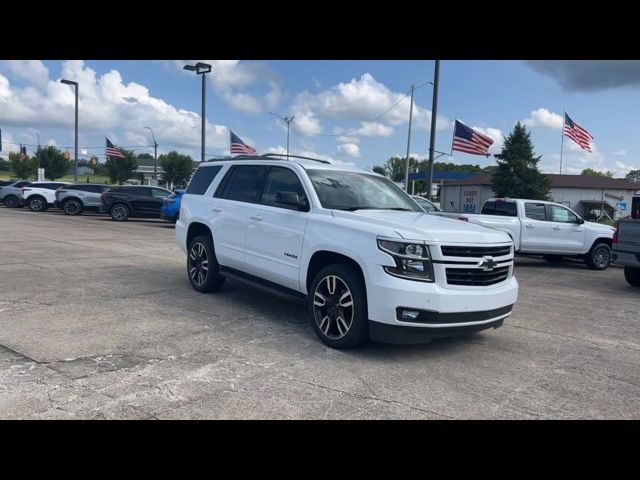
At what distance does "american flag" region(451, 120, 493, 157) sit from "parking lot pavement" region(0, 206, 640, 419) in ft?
44.3

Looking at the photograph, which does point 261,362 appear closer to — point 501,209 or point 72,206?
point 501,209

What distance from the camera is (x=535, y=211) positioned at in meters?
13.9

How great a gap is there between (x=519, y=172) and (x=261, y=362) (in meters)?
42.0

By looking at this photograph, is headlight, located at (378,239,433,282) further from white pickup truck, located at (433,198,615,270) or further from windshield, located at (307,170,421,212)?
white pickup truck, located at (433,198,615,270)

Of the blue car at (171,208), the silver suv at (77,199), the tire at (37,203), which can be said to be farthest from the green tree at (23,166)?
the blue car at (171,208)

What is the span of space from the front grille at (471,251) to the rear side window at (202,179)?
407cm

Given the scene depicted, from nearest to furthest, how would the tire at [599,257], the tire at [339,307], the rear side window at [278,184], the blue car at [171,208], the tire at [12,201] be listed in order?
1. the tire at [339,307]
2. the rear side window at [278,184]
3. the tire at [599,257]
4. the blue car at [171,208]
5. the tire at [12,201]

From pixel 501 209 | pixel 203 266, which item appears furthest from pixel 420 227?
pixel 501 209

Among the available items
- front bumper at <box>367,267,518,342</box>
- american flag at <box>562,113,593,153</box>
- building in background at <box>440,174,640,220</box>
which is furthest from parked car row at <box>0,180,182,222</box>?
building in background at <box>440,174,640,220</box>

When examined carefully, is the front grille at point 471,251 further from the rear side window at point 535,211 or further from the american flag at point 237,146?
the american flag at point 237,146

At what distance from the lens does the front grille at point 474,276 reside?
4777mm
